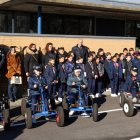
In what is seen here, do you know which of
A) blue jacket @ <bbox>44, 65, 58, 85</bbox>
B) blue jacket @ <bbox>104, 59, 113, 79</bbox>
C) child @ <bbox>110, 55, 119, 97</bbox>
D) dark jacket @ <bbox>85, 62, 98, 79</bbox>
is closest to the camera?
blue jacket @ <bbox>44, 65, 58, 85</bbox>

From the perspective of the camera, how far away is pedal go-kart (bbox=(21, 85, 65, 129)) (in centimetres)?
1005

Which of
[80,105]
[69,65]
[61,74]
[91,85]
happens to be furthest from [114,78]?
[80,105]

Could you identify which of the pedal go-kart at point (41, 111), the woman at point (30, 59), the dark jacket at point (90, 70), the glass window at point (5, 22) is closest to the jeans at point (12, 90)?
the woman at point (30, 59)

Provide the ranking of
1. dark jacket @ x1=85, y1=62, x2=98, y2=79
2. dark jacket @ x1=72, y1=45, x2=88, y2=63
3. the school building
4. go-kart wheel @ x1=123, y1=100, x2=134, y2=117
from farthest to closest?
the school building, dark jacket @ x1=72, y1=45, x2=88, y2=63, dark jacket @ x1=85, y1=62, x2=98, y2=79, go-kart wheel @ x1=123, y1=100, x2=134, y2=117

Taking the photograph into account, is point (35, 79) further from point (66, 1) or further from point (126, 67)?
point (66, 1)

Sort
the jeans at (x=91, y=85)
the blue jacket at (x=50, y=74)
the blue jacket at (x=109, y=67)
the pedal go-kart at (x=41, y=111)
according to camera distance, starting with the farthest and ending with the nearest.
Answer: the blue jacket at (x=109, y=67) → the jeans at (x=91, y=85) → the blue jacket at (x=50, y=74) → the pedal go-kart at (x=41, y=111)

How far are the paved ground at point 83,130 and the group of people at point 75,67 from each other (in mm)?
1199

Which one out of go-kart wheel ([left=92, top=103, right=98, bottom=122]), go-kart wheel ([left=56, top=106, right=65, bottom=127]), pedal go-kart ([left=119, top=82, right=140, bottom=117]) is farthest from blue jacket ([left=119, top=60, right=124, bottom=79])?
go-kart wheel ([left=56, top=106, right=65, bottom=127])

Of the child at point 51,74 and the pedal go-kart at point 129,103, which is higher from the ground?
the child at point 51,74

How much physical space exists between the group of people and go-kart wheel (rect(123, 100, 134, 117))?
421 millimetres

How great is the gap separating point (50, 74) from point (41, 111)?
8.36ft

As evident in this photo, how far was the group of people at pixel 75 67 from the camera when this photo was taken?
1305cm

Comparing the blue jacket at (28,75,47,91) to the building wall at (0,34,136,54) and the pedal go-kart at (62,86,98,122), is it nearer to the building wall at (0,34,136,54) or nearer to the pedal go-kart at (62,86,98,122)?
the pedal go-kart at (62,86,98,122)

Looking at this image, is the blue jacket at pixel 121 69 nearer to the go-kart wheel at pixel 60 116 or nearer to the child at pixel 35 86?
the child at pixel 35 86
